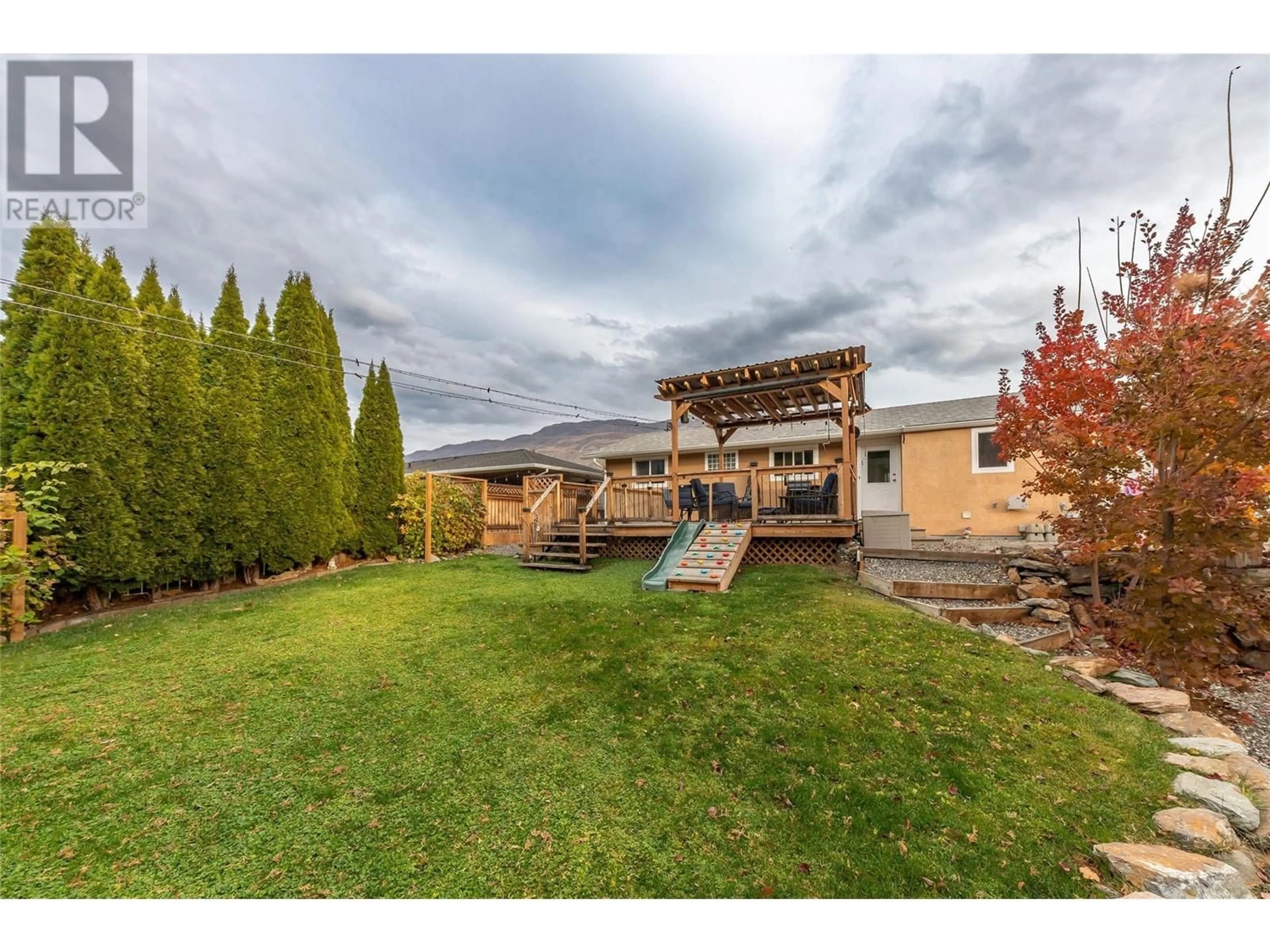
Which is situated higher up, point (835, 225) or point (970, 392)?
point (835, 225)

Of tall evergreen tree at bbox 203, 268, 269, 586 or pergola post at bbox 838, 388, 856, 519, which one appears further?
pergola post at bbox 838, 388, 856, 519

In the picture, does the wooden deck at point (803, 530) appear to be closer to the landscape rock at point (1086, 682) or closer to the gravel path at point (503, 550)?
the landscape rock at point (1086, 682)

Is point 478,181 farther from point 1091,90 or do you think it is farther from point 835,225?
point 1091,90

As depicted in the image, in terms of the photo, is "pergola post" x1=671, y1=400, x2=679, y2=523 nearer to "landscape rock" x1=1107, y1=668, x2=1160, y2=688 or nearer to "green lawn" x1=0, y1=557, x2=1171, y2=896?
"green lawn" x1=0, y1=557, x2=1171, y2=896

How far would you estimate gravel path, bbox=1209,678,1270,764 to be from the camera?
3.57m

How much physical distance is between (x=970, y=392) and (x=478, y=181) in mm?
15733

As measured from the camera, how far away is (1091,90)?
486cm

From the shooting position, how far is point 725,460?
16125 mm

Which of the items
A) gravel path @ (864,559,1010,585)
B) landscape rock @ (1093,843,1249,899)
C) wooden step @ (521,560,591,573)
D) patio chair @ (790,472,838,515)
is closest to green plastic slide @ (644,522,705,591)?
wooden step @ (521,560,591,573)

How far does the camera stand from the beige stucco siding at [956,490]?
11.6 m

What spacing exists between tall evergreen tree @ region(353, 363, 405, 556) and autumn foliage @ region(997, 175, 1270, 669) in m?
11.5

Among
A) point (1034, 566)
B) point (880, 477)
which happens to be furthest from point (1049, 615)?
point (880, 477)

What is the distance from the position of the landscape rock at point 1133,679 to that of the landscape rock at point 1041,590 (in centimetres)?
179
